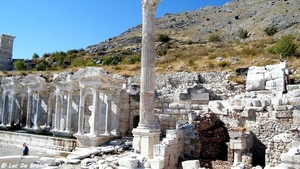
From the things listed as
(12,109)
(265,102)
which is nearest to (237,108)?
(265,102)

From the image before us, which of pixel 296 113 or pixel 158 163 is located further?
pixel 296 113

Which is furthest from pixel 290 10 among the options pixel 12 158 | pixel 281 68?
pixel 12 158

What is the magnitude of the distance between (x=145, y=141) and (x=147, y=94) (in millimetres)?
2065

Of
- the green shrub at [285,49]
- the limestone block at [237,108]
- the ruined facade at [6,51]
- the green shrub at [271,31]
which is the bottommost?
the limestone block at [237,108]

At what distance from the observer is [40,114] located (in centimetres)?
2438

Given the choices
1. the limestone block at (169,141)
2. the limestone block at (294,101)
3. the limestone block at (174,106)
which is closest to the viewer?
Result: the limestone block at (169,141)

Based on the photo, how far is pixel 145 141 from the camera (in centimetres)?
1241

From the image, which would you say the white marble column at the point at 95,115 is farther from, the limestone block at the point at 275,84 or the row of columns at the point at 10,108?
the row of columns at the point at 10,108

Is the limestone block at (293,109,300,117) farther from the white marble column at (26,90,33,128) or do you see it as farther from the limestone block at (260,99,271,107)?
the white marble column at (26,90,33,128)

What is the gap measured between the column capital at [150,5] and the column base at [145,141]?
5409 millimetres

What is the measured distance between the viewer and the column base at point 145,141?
487 inches

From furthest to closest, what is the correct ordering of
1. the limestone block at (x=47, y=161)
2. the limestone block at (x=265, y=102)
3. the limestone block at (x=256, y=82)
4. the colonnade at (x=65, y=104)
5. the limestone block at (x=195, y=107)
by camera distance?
the colonnade at (x=65, y=104), the limestone block at (x=195, y=107), the limestone block at (x=256, y=82), the limestone block at (x=265, y=102), the limestone block at (x=47, y=161)

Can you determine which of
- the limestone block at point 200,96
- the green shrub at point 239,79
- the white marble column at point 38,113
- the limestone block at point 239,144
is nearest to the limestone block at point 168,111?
the limestone block at point 200,96

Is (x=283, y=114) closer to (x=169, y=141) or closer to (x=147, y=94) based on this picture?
(x=169, y=141)
